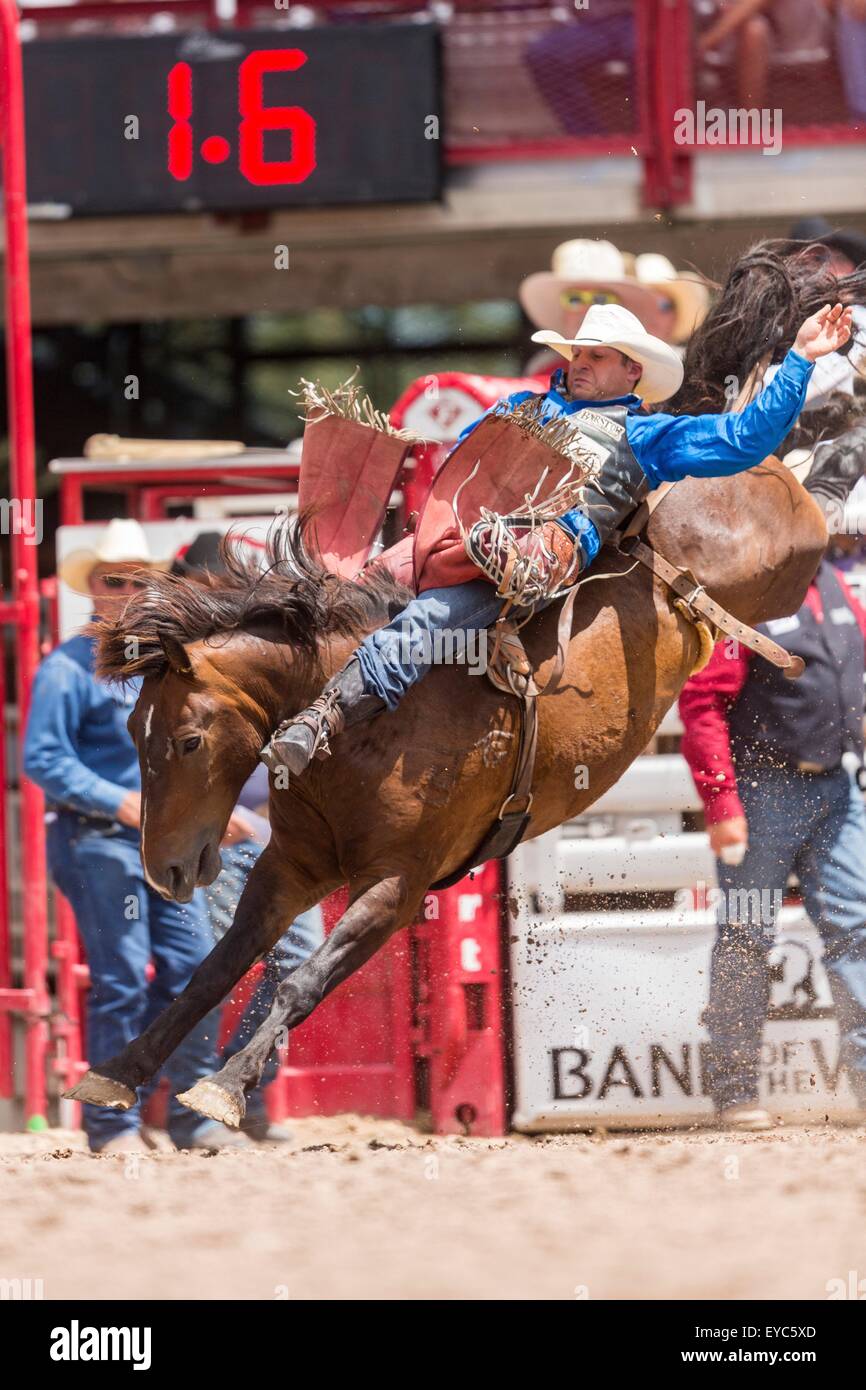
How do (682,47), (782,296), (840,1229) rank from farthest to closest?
(682,47) < (782,296) < (840,1229)

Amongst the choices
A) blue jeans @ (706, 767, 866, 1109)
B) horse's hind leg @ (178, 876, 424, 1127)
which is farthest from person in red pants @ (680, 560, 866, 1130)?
horse's hind leg @ (178, 876, 424, 1127)

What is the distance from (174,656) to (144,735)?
0.22 m

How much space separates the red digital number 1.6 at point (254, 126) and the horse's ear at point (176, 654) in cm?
366

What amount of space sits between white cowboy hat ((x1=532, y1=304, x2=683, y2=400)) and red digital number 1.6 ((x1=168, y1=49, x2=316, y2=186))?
127 inches

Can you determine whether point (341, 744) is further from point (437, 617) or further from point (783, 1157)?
point (783, 1157)

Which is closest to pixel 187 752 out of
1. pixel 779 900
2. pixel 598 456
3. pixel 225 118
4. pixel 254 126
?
pixel 598 456

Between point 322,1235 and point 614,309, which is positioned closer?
point 322,1235

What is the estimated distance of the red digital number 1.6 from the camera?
7680mm

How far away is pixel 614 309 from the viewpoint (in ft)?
16.1

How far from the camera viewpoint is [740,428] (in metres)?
4.68

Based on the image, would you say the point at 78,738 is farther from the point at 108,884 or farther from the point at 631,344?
the point at 631,344

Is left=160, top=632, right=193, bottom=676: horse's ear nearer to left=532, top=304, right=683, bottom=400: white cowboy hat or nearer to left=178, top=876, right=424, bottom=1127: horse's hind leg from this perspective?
left=178, top=876, right=424, bottom=1127: horse's hind leg
